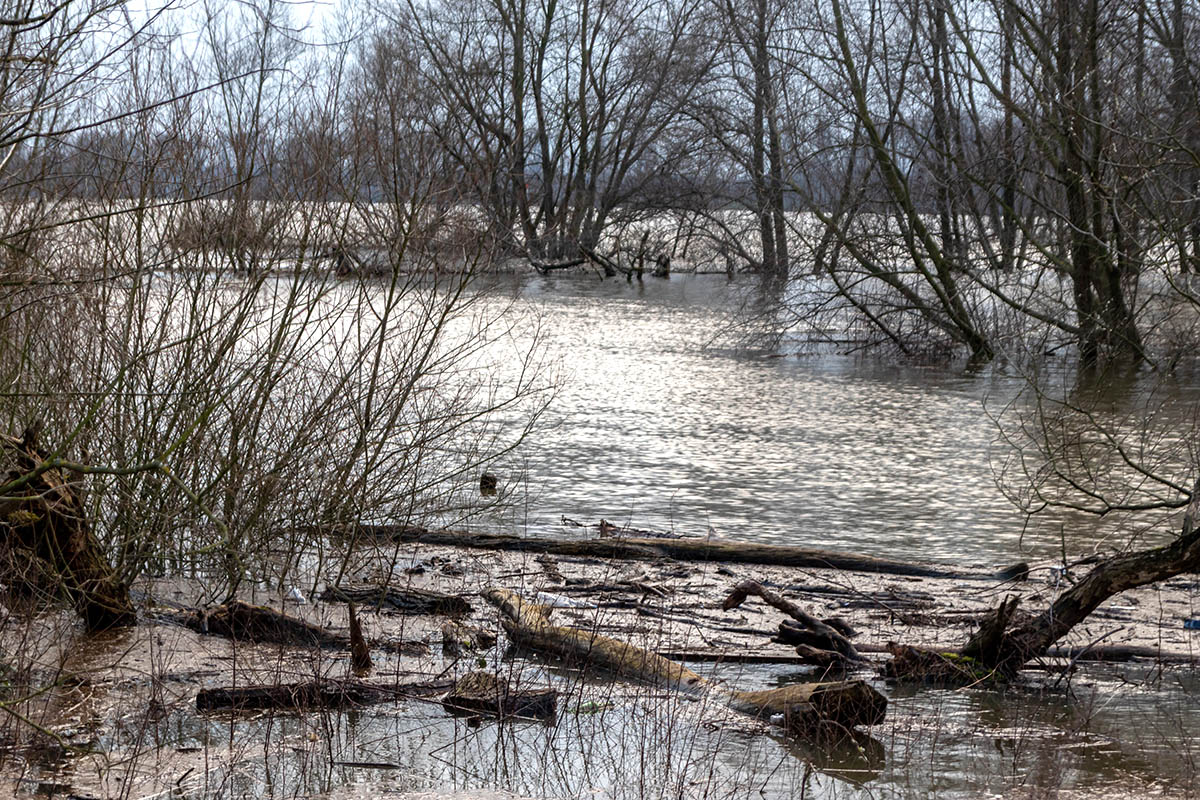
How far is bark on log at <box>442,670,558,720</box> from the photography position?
5.85 m

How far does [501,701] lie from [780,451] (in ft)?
28.6

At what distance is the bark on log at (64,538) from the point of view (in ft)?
18.9

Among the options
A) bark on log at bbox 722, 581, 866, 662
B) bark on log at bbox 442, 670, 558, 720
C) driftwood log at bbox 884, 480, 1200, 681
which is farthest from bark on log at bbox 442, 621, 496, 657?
driftwood log at bbox 884, 480, 1200, 681

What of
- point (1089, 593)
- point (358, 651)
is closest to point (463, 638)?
point (358, 651)

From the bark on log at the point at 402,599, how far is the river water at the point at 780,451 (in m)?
2.15

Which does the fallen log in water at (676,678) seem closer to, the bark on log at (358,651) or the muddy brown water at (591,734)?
the muddy brown water at (591,734)

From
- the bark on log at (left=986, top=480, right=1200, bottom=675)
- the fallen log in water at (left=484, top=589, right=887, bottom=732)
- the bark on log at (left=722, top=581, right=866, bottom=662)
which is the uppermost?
the bark on log at (left=986, top=480, right=1200, bottom=675)

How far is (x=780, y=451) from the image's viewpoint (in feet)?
46.5

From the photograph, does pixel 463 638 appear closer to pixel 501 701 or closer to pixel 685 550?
pixel 501 701

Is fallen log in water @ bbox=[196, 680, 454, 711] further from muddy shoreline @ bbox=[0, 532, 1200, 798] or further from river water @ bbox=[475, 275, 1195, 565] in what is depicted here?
river water @ bbox=[475, 275, 1195, 565]

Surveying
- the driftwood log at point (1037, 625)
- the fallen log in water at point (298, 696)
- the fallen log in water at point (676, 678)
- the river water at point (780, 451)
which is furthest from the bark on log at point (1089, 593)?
the fallen log in water at point (298, 696)

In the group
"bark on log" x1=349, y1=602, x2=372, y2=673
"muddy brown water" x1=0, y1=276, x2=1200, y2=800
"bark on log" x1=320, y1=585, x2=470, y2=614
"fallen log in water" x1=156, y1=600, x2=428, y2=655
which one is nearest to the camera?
"muddy brown water" x1=0, y1=276, x2=1200, y2=800

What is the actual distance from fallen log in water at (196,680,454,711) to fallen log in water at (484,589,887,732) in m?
0.97

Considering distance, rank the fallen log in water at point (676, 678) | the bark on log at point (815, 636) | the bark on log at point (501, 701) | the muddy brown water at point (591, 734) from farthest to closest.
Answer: the bark on log at point (815, 636)
the bark on log at point (501, 701)
the fallen log in water at point (676, 678)
the muddy brown water at point (591, 734)
